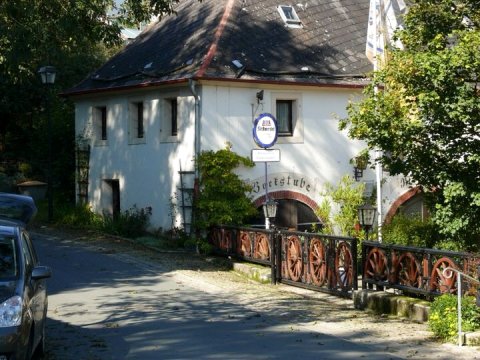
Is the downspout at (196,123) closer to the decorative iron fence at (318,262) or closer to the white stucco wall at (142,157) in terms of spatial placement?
the white stucco wall at (142,157)

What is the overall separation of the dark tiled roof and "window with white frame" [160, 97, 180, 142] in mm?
793

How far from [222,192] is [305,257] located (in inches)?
220

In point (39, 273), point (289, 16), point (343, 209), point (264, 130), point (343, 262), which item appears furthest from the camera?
point (289, 16)

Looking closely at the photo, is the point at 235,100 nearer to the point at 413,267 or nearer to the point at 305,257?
the point at 305,257

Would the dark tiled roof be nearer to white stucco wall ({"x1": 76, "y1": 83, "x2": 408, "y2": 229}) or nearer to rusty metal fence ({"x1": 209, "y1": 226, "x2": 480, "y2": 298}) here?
white stucco wall ({"x1": 76, "y1": 83, "x2": 408, "y2": 229})

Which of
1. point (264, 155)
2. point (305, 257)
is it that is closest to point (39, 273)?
point (305, 257)

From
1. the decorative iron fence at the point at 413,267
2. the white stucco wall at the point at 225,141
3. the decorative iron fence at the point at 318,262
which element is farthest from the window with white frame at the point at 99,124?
the decorative iron fence at the point at 413,267

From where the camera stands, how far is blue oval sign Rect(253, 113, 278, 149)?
17.6 m

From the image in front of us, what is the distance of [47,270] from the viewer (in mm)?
8883

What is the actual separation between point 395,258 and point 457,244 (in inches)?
43.0

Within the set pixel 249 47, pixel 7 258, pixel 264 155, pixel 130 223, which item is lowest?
pixel 7 258

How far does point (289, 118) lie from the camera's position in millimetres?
23188

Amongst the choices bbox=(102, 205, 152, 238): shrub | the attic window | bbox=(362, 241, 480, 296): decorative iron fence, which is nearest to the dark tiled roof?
the attic window

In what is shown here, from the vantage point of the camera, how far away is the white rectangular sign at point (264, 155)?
17078mm
